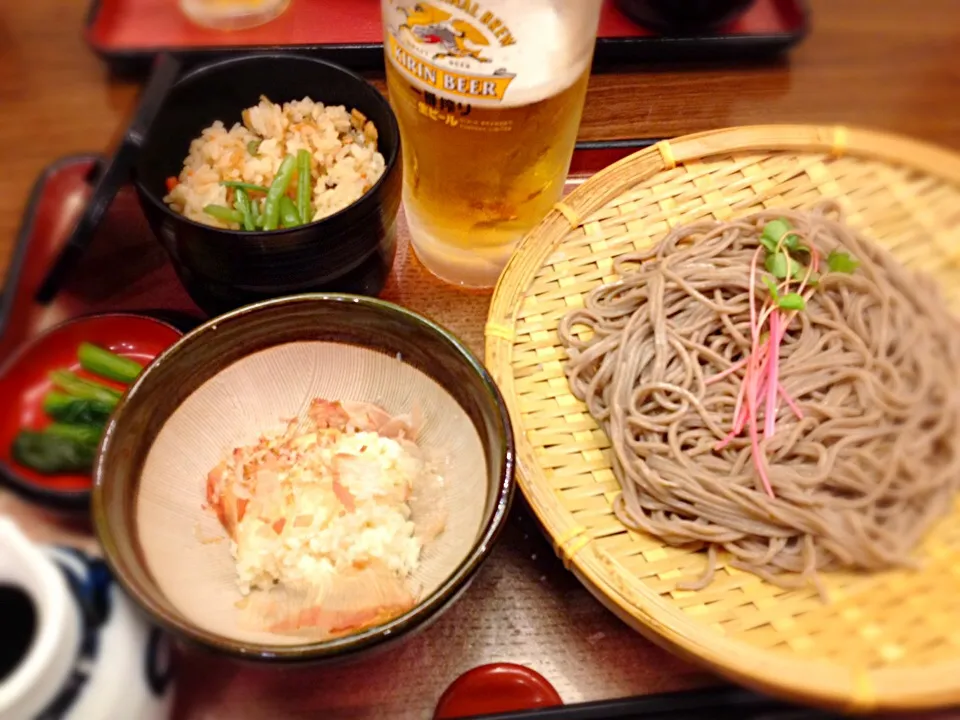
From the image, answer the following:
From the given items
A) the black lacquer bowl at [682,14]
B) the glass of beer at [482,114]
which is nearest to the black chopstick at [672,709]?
the glass of beer at [482,114]

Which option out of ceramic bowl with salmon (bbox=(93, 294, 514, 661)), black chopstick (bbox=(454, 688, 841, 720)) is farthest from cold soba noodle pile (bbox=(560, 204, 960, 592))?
ceramic bowl with salmon (bbox=(93, 294, 514, 661))

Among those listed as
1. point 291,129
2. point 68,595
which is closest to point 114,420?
point 68,595

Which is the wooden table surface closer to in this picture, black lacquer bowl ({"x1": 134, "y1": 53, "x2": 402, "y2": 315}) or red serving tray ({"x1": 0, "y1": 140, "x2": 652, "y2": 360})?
red serving tray ({"x1": 0, "y1": 140, "x2": 652, "y2": 360})

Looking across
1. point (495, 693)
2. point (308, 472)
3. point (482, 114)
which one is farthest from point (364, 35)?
point (495, 693)

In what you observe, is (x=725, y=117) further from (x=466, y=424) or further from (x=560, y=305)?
(x=466, y=424)

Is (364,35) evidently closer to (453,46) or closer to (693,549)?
(453,46)

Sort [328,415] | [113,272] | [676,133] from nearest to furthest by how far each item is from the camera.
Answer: [113,272] → [328,415] → [676,133]
